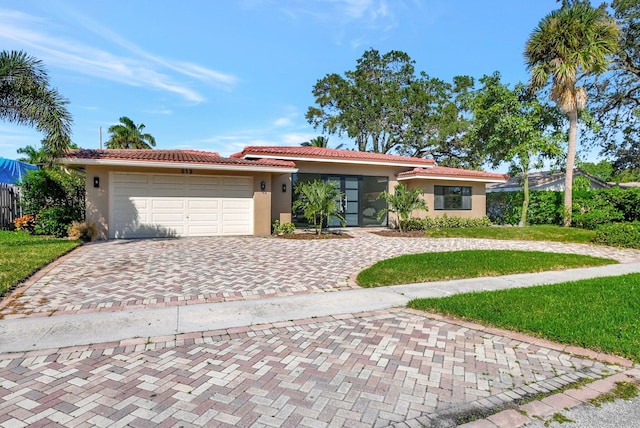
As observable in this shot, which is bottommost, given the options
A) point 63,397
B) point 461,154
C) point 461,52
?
point 63,397

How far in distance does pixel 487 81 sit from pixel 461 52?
222 cm

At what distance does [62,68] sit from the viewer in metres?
12.2

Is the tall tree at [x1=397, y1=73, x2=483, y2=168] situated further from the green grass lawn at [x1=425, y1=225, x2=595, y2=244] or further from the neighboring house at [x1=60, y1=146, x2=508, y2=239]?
the green grass lawn at [x1=425, y1=225, x2=595, y2=244]

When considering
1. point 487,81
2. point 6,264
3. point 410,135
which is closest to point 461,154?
point 410,135

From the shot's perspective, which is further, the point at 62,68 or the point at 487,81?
the point at 487,81

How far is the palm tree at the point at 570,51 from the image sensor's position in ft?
53.4

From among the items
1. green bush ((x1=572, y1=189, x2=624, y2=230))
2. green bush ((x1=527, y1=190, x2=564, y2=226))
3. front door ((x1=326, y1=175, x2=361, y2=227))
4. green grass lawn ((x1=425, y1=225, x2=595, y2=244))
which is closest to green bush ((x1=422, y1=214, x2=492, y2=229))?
green grass lawn ((x1=425, y1=225, x2=595, y2=244))

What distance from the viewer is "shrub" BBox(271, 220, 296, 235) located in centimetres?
1474

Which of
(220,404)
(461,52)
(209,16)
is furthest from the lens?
(461,52)

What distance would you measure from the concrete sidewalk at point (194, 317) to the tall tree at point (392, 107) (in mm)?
22038

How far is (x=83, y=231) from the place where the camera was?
1216 centimetres

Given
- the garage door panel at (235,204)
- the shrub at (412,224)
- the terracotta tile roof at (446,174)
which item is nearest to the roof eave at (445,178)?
the terracotta tile roof at (446,174)

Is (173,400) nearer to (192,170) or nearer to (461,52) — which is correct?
(192,170)

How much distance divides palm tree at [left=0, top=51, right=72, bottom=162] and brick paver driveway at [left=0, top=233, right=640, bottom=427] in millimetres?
7130
